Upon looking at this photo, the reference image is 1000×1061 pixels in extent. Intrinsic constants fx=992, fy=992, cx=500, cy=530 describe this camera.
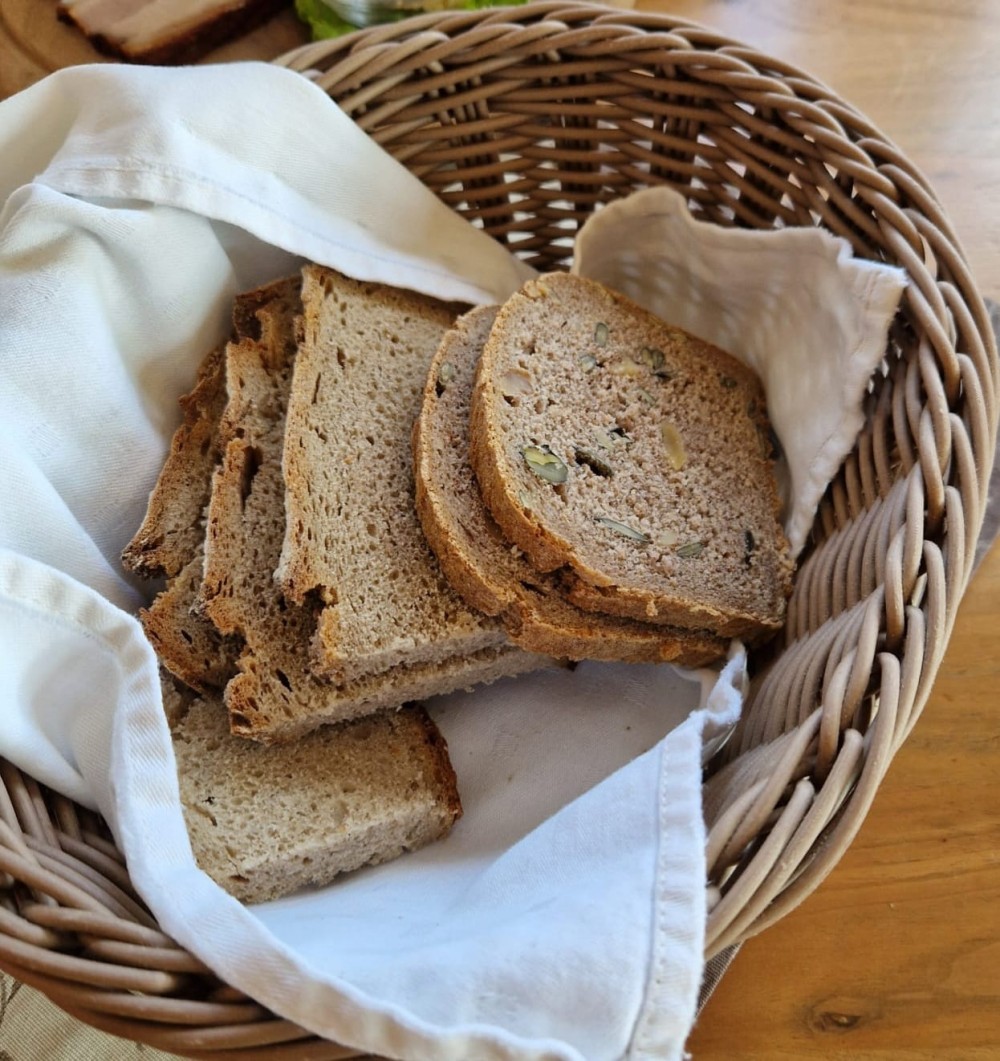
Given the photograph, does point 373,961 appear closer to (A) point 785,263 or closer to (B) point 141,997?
(B) point 141,997

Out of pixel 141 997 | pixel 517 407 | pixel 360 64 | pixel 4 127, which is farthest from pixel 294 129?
pixel 141 997

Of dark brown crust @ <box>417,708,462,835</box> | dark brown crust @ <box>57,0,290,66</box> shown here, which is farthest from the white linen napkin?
dark brown crust @ <box>57,0,290,66</box>

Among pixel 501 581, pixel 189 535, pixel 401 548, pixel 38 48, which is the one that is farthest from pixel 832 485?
pixel 38 48

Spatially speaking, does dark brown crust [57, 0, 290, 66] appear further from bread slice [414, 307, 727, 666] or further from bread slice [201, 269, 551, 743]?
bread slice [414, 307, 727, 666]

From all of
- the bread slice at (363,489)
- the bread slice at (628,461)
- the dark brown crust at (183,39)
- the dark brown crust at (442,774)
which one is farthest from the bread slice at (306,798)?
the dark brown crust at (183,39)

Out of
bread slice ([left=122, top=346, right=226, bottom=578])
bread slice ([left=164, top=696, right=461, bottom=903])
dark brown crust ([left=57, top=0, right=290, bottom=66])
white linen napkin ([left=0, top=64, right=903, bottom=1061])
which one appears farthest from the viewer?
dark brown crust ([left=57, top=0, right=290, bottom=66])

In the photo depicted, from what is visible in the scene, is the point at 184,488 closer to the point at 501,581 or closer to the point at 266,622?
the point at 266,622
